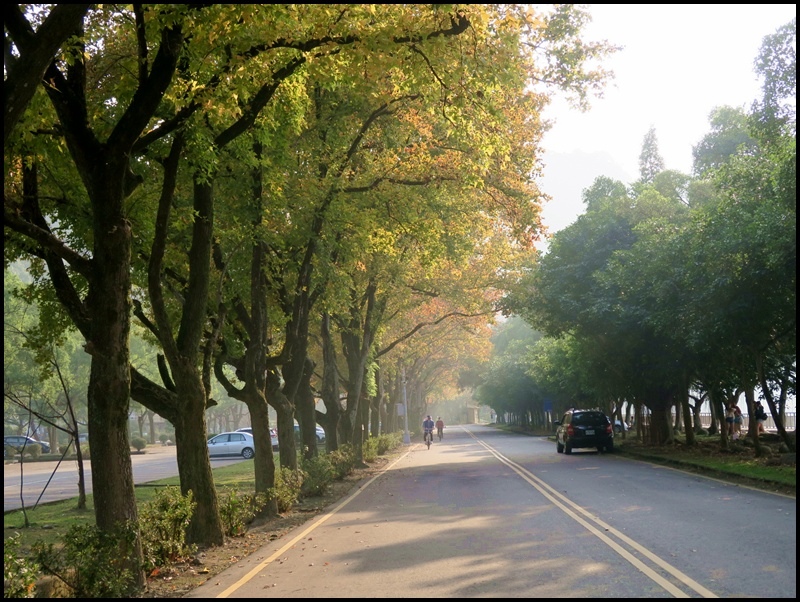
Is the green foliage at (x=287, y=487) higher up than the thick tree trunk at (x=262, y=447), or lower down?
lower down

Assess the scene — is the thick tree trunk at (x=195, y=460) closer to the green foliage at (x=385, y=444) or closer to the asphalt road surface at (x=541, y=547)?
the asphalt road surface at (x=541, y=547)

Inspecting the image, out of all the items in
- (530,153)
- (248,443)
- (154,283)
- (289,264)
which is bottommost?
(248,443)

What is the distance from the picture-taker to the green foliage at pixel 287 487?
1623cm

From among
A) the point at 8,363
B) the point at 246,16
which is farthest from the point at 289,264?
the point at 8,363

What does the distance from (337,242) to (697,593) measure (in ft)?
39.2

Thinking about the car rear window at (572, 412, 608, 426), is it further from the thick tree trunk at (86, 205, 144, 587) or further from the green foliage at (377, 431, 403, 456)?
the thick tree trunk at (86, 205, 144, 587)

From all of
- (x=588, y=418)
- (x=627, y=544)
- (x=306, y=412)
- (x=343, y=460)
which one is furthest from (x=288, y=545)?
(x=588, y=418)

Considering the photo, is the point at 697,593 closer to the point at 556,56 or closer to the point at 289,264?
the point at 556,56

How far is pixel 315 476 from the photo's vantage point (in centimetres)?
1998

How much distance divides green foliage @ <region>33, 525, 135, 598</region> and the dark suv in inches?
1046

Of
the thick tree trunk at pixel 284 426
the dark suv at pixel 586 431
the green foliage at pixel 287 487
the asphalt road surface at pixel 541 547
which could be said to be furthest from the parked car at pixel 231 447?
the asphalt road surface at pixel 541 547

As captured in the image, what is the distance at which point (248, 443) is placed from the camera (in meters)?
46.2

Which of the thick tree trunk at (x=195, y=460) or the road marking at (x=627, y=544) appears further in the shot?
the thick tree trunk at (x=195, y=460)

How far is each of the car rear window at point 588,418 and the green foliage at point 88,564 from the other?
2689cm
